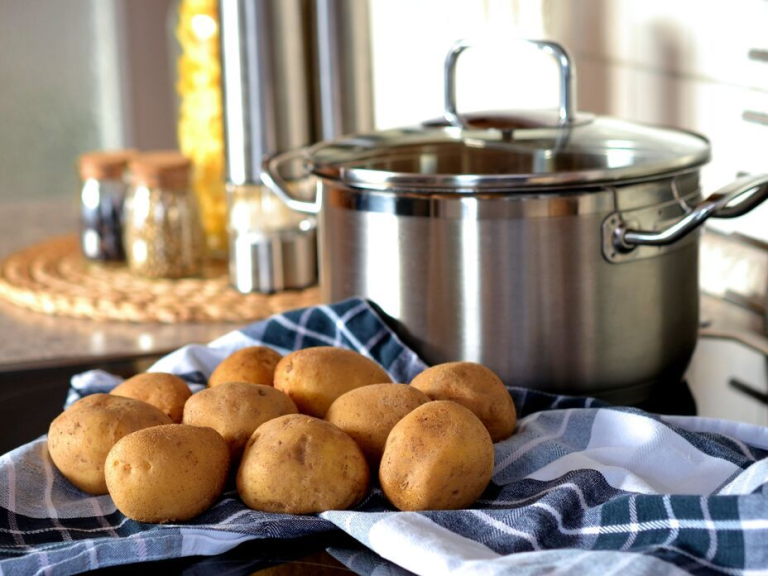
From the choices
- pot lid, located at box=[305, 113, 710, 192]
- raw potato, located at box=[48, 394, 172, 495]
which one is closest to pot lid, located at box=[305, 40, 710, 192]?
pot lid, located at box=[305, 113, 710, 192]

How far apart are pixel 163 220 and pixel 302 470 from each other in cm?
69

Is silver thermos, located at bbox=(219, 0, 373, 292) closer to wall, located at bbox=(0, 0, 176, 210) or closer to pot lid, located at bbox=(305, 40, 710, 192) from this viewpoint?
pot lid, located at bbox=(305, 40, 710, 192)

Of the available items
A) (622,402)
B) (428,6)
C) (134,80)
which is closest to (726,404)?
(622,402)

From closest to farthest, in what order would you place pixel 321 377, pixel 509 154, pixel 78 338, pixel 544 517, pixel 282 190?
1. pixel 544 517
2. pixel 321 377
3. pixel 509 154
4. pixel 282 190
5. pixel 78 338

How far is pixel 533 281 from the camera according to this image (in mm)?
700

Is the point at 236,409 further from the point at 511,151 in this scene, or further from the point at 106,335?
the point at 106,335

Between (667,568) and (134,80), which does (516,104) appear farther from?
(134,80)

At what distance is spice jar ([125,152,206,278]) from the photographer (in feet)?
3.86

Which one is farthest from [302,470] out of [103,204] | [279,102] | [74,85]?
[74,85]

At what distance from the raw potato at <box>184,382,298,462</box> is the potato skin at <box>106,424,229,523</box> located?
1.4 inches

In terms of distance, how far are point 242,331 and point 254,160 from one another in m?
0.34

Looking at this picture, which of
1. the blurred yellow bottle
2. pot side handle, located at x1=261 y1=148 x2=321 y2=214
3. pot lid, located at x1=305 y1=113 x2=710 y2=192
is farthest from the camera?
the blurred yellow bottle

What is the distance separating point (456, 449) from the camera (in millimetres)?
541

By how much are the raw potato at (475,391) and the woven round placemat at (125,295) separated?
47 centimetres
